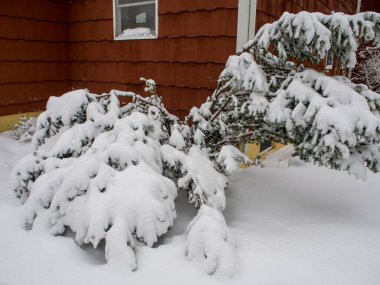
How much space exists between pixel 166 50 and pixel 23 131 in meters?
2.97

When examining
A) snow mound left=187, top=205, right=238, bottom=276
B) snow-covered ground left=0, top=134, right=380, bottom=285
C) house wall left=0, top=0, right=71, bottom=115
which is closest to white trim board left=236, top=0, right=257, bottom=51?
snow-covered ground left=0, top=134, right=380, bottom=285

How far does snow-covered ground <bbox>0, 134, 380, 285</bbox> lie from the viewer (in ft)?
6.99

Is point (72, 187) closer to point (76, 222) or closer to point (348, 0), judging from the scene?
point (76, 222)

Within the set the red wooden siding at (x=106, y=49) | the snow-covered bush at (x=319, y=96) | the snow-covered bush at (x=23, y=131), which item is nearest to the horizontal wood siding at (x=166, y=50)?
the red wooden siding at (x=106, y=49)

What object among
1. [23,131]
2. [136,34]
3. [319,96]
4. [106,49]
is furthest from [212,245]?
[23,131]

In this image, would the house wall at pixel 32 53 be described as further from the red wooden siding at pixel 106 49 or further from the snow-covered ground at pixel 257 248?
the snow-covered ground at pixel 257 248

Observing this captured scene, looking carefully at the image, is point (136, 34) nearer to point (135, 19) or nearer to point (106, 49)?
point (135, 19)

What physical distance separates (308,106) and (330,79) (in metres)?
0.37

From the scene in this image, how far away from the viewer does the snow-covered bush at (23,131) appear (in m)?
5.68

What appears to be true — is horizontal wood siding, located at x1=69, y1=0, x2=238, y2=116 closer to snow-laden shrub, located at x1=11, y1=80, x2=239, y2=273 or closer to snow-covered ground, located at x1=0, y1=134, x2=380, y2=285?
snow-laden shrub, located at x1=11, y1=80, x2=239, y2=273

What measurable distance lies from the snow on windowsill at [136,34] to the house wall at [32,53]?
1.53 meters

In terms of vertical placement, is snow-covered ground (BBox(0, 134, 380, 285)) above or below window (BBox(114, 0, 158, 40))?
below

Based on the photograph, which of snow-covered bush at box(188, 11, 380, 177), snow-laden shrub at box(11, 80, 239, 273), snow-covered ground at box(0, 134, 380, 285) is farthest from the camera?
snow-covered bush at box(188, 11, 380, 177)

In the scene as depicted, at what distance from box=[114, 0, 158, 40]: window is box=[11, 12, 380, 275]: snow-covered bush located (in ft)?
7.74
